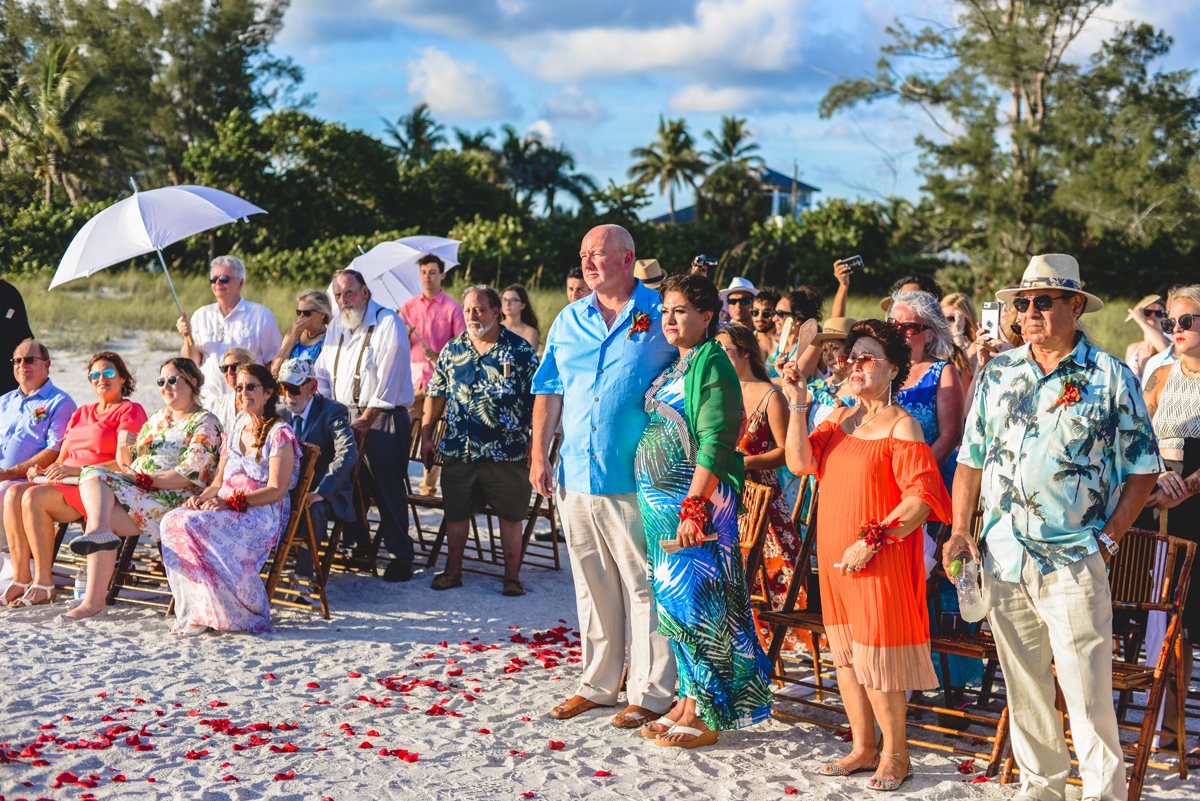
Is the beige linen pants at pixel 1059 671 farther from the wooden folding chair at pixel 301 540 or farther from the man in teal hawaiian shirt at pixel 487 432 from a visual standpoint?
the wooden folding chair at pixel 301 540

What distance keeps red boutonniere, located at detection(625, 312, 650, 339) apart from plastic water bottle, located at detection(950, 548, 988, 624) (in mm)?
1613

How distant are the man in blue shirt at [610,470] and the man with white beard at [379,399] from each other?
9.15 feet

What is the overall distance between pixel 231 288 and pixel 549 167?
40567 millimetres

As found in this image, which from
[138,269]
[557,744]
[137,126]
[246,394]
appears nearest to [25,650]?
[246,394]

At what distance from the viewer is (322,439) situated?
274 inches

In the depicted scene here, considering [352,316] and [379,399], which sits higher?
[352,316]

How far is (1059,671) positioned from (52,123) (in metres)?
36.0

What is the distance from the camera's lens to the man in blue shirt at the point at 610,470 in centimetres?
456

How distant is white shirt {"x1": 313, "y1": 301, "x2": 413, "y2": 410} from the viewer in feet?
24.2

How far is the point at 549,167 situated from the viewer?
155 feet

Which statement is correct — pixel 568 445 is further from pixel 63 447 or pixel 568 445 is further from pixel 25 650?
pixel 63 447

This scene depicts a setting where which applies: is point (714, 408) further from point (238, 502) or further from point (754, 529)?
point (238, 502)

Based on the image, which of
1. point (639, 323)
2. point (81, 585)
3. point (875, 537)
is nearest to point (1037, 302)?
point (875, 537)

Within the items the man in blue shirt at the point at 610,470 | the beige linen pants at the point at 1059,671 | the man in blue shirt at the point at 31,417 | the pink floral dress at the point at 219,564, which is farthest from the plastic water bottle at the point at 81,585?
the beige linen pants at the point at 1059,671
